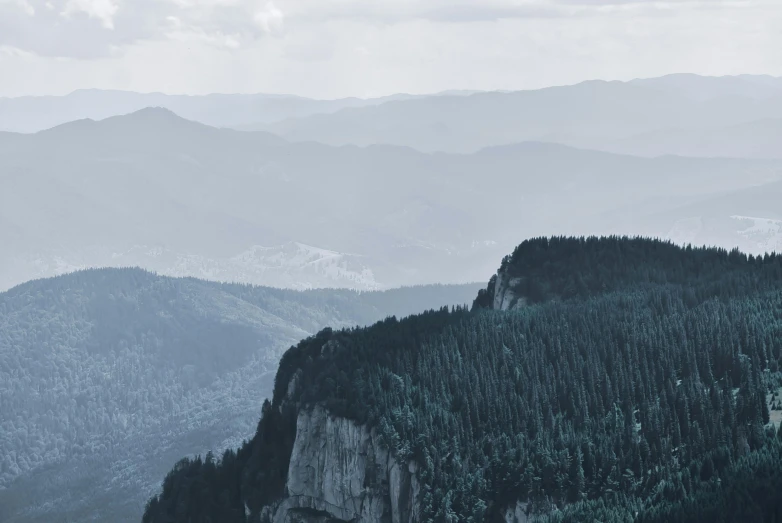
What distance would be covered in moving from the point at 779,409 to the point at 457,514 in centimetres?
3279

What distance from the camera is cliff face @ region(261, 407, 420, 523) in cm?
17700

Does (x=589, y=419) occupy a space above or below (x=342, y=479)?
above

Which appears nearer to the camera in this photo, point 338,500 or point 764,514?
point 764,514

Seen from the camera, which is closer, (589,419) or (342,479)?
(589,419)

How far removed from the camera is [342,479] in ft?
602

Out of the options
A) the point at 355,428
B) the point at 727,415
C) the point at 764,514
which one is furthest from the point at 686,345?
the point at 764,514

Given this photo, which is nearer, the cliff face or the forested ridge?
the forested ridge

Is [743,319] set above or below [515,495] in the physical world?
above

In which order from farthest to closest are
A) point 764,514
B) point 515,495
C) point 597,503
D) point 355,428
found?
point 355,428 → point 515,495 → point 597,503 → point 764,514

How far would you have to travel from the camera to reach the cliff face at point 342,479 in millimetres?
177000

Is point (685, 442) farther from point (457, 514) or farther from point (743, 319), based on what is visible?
point (743, 319)

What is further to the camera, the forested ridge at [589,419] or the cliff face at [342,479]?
the cliff face at [342,479]

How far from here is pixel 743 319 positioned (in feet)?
631

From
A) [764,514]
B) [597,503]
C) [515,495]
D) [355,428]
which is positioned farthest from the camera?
[355,428]
